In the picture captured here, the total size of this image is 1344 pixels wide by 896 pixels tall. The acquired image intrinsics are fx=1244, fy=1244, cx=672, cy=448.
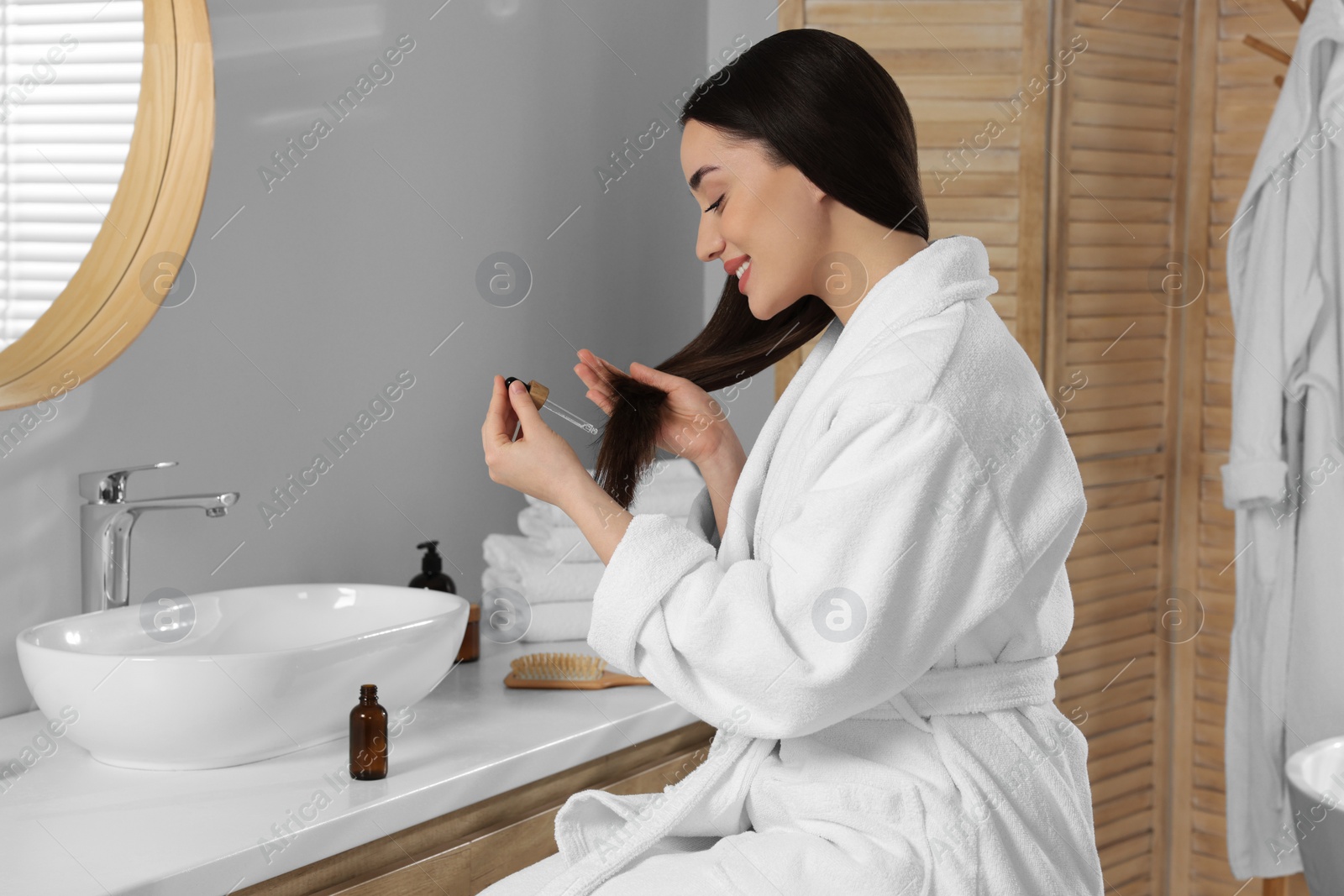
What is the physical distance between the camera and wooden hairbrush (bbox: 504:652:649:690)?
165 cm

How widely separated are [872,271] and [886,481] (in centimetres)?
31

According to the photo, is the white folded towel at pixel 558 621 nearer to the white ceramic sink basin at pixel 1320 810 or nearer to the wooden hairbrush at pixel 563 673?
the wooden hairbrush at pixel 563 673

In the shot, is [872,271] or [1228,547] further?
[1228,547]

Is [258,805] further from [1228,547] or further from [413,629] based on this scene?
[1228,547]

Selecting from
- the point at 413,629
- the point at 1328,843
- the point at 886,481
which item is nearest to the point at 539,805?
the point at 413,629

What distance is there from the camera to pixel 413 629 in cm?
138

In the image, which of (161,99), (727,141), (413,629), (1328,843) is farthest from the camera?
(1328,843)

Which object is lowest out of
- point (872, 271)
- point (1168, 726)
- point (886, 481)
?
point (1168, 726)

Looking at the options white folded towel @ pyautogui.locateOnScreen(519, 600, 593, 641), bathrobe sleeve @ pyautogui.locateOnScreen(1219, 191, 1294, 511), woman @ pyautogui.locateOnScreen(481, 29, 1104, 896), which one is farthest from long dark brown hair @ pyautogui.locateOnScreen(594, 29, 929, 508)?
bathrobe sleeve @ pyautogui.locateOnScreen(1219, 191, 1294, 511)

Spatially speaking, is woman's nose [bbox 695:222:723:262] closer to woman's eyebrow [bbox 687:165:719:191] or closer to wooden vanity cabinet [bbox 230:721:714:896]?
woman's eyebrow [bbox 687:165:719:191]

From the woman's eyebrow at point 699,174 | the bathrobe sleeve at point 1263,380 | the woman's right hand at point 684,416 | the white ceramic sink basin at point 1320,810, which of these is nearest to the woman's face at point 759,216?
the woman's eyebrow at point 699,174

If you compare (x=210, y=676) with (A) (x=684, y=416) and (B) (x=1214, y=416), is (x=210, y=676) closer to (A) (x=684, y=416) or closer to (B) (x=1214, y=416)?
(A) (x=684, y=416)

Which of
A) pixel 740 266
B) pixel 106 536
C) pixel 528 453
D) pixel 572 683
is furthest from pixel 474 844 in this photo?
pixel 740 266

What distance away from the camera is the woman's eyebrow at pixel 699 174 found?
119 cm
